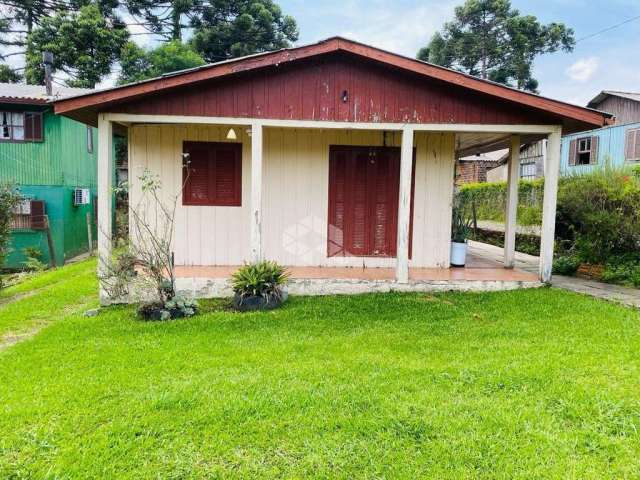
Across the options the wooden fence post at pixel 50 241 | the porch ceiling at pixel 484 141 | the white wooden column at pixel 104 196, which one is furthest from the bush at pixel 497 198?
the wooden fence post at pixel 50 241

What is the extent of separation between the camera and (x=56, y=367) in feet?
13.3

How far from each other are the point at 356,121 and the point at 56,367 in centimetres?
468

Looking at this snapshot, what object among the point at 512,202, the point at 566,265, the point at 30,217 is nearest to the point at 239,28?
the point at 30,217

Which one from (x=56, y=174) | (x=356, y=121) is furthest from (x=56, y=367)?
(x=56, y=174)

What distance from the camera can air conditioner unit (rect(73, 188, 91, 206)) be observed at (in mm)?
14734

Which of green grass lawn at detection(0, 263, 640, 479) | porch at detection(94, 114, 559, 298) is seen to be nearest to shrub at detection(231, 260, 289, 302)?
green grass lawn at detection(0, 263, 640, 479)

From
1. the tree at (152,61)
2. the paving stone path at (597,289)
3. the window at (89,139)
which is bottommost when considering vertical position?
the paving stone path at (597,289)

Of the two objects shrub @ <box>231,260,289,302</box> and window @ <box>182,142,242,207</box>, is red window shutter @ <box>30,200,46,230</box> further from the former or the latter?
shrub @ <box>231,260,289,302</box>

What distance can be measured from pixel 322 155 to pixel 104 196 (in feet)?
11.3

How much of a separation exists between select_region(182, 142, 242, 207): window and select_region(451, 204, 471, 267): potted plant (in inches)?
148

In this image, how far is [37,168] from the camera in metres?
13.5

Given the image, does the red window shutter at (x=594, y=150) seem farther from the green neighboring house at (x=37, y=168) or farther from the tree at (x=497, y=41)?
the green neighboring house at (x=37, y=168)

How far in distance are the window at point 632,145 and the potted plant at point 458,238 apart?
13.1m

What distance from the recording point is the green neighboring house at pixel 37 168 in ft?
43.2
